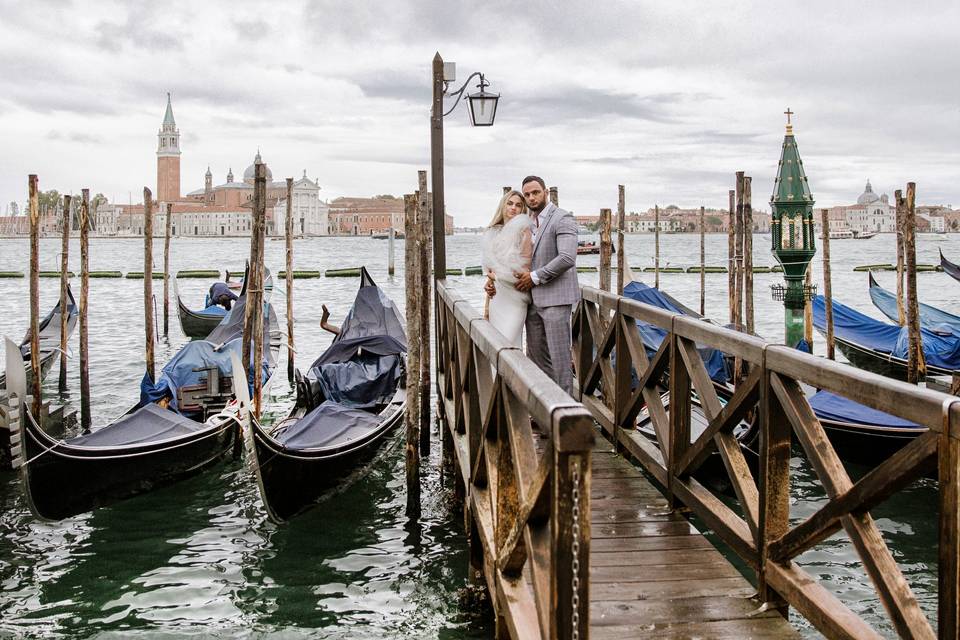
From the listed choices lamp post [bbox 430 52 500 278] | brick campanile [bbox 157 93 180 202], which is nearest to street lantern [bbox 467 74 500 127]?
lamp post [bbox 430 52 500 278]

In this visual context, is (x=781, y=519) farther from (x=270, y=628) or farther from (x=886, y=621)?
(x=270, y=628)

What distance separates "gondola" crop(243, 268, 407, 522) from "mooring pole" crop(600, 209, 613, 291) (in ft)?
6.81

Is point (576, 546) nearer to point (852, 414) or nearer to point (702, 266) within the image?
point (852, 414)

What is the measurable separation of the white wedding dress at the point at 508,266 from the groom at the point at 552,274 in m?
0.05

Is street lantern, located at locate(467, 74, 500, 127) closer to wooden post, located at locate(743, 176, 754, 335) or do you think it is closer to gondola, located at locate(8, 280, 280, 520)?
gondola, located at locate(8, 280, 280, 520)

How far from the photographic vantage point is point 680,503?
321 cm

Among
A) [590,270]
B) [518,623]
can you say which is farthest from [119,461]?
[590,270]

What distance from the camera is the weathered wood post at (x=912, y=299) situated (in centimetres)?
767

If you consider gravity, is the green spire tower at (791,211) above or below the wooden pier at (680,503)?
above

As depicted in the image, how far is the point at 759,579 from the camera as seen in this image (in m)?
2.44

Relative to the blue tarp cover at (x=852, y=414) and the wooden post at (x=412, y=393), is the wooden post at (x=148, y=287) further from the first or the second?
Result: the blue tarp cover at (x=852, y=414)

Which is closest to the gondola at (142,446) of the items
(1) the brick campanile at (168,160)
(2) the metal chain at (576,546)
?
(2) the metal chain at (576,546)

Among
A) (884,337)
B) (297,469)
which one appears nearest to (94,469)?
(297,469)

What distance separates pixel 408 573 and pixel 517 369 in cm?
304
